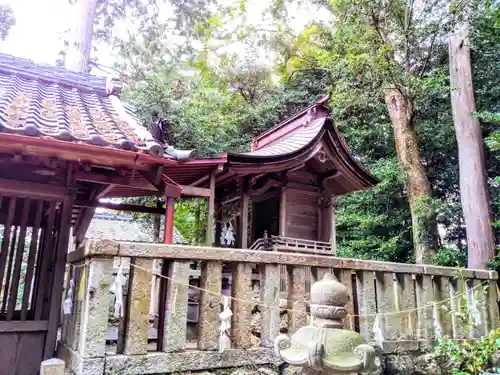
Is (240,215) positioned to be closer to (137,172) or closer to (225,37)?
(137,172)

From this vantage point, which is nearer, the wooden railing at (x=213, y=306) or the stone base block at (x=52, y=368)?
the stone base block at (x=52, y=368)

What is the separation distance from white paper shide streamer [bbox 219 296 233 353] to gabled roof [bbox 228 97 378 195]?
4.77 metres

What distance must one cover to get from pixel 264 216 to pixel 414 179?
5.33 metres

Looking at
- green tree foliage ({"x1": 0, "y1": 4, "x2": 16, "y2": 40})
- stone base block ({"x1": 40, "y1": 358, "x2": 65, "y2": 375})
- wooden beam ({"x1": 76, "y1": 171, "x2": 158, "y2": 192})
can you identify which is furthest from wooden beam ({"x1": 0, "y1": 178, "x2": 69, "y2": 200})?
green tree foliage ({"x1": 0, "y1": 4, "x2": 16, "y2": 40})

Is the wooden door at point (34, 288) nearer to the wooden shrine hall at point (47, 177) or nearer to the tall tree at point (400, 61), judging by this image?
the wooden shrine hall at point (47, 177)

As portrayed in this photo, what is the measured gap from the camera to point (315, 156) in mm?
9438

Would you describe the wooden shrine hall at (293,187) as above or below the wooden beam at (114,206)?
above

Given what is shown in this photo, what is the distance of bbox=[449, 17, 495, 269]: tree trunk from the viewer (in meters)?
9.82

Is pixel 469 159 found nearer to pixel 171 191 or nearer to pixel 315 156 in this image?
pixel 315 156

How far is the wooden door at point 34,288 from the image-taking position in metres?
4.60

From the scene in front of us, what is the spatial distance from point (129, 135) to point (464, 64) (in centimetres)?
1062

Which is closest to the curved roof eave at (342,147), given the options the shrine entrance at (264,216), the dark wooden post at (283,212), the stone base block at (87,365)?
the dark wooden post at (283,212)

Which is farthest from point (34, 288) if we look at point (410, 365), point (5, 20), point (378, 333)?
point (5, 20)

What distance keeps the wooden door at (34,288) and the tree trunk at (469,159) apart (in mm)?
9291
